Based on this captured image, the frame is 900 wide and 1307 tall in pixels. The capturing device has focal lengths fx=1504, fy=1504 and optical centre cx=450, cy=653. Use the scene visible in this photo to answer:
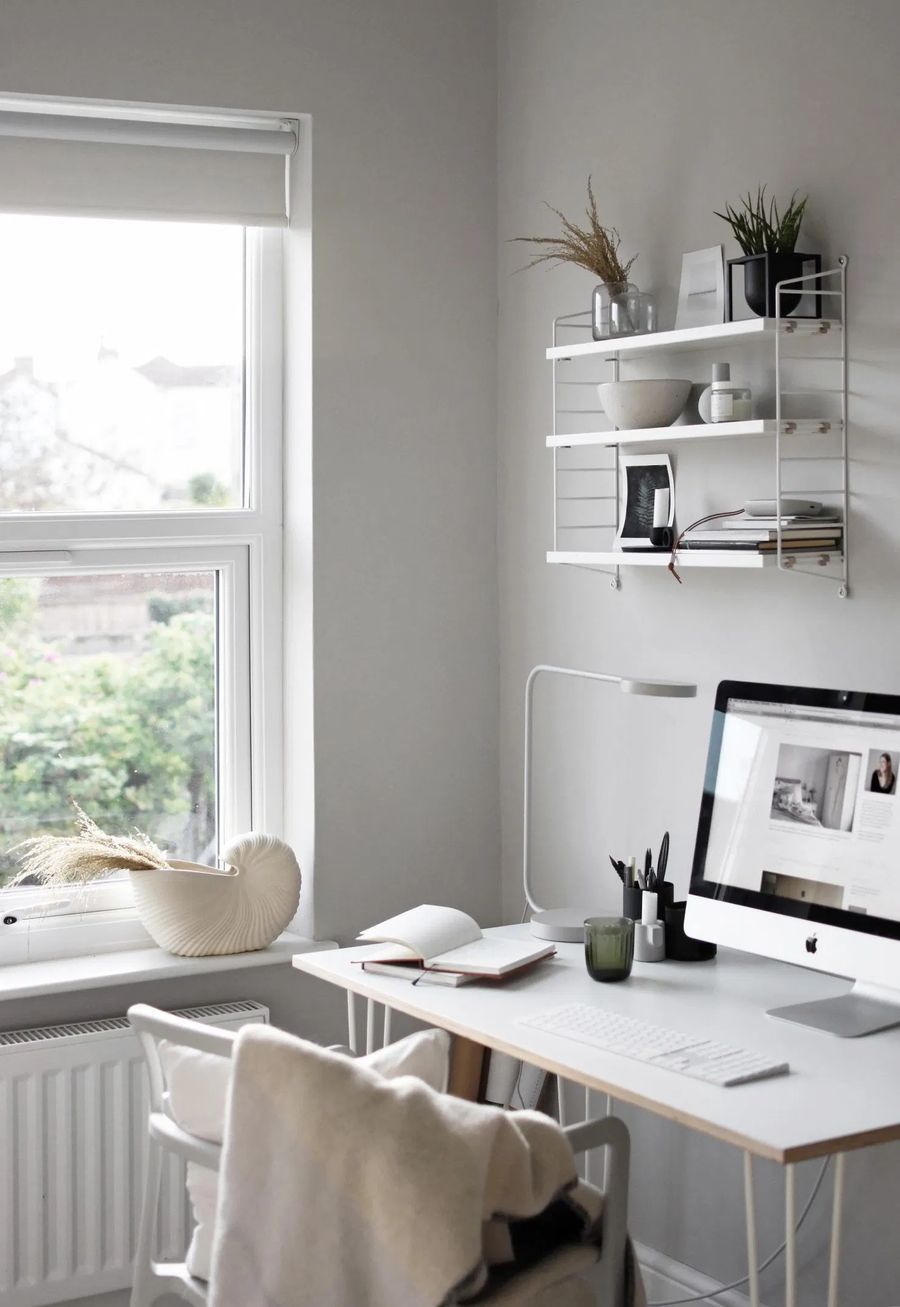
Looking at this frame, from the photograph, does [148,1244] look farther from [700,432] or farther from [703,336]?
[703,336]

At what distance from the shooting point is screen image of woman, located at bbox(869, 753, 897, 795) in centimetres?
208

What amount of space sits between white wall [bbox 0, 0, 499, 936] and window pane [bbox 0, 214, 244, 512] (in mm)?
218

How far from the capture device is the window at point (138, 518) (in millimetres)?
2861

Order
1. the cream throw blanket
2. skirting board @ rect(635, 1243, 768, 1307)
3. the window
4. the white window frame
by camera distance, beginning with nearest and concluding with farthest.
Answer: the cream throw blanket → skirting board @ rect(635, 1243, 768, 1307) → the window → the white window frame

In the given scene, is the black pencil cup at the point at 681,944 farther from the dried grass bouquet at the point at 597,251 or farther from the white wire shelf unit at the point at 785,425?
the dried grass bouquet at the point at 597,251

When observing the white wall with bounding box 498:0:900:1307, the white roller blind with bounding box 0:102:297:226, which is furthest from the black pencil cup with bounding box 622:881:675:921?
the white roller blind with bounding box 0:102:297:226

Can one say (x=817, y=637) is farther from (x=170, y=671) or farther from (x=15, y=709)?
(x=15, y=709)

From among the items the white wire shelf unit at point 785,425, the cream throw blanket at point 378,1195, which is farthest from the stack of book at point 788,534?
the cream throw blanket at point 378,1195

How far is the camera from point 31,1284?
2.65 m

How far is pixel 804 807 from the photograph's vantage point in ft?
7.20

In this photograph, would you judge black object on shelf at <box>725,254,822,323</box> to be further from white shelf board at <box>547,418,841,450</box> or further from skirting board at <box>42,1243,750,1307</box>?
skirting board at <box>42,1243,750,1307</box>

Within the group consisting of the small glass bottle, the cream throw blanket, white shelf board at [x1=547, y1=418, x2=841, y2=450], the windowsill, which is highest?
the small glass bottle

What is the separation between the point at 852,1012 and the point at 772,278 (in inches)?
42.9

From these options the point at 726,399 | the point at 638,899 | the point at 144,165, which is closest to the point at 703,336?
the point at 726,399
